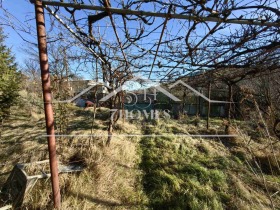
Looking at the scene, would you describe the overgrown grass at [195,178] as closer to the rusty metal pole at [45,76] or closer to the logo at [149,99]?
the logo at [149,99]


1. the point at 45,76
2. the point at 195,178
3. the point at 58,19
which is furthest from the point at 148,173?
the point at 58,19

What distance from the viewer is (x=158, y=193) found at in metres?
2.93

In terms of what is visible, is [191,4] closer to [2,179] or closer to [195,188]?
[195,188]

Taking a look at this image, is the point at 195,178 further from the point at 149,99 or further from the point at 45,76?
the point at 149,99

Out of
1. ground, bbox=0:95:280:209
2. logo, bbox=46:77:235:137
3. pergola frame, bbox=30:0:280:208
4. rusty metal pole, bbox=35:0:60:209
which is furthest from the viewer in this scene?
logo, bbox=46:77:235:137

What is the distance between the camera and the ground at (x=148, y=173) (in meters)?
2.65

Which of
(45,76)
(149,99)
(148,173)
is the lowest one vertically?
(148,173)

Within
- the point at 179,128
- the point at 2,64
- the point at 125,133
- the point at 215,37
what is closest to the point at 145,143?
the point at 125,133

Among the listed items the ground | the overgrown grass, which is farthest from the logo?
the overgrown grass

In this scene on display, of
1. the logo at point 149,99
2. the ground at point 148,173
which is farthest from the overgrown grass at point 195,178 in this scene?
the logo at point 149,99

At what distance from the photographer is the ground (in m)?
2.65

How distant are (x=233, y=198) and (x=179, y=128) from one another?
3.12 meters

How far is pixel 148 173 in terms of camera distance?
3.50m

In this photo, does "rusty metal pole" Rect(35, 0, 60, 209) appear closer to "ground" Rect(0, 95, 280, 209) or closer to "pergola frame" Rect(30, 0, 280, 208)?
"pergola frame" Rect(30, 0, 280, 208)
